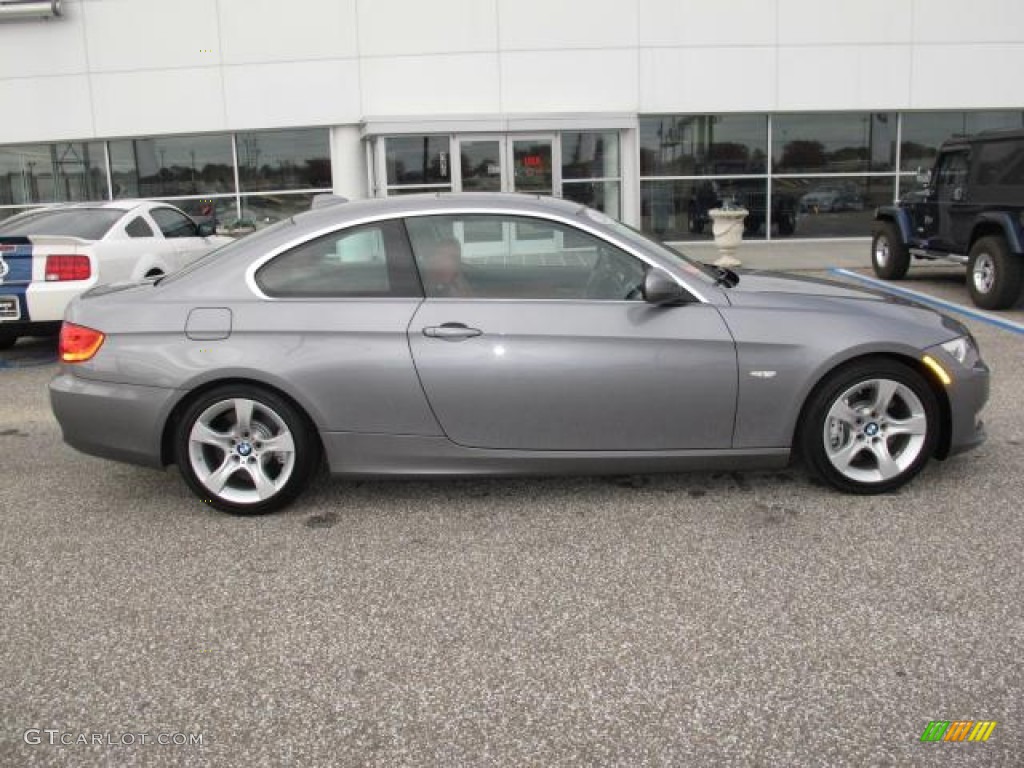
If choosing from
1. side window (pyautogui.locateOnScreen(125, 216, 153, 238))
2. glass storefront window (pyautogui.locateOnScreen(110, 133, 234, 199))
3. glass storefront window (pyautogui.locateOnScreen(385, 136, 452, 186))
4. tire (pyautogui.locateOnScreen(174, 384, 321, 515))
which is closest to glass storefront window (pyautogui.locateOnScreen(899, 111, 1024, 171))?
glass storefront window (pyautogui.locateOnScreen(385, 136, 452, 186))

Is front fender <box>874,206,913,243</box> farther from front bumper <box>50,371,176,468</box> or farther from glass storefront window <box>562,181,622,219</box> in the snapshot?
front bumper <box>50,371,176,468</box>

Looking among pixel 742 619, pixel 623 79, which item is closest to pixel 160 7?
pixel 623 79

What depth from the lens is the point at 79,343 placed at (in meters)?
4.39

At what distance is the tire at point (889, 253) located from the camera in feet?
41.8

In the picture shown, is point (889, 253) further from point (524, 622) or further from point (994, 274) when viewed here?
point (524, 622)

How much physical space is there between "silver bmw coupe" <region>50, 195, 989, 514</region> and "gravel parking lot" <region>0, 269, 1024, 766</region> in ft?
0.98

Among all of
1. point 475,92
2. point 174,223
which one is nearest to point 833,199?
point 475,92

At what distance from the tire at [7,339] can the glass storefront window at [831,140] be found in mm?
14689

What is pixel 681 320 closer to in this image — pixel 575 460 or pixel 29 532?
pixel 575 460

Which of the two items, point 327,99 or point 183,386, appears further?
point 327,99

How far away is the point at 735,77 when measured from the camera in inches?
704

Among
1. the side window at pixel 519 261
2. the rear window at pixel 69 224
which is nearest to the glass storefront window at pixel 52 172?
the rear window at pixel 69 224

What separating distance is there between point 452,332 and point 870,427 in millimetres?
2060

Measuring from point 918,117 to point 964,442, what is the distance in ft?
54.3
